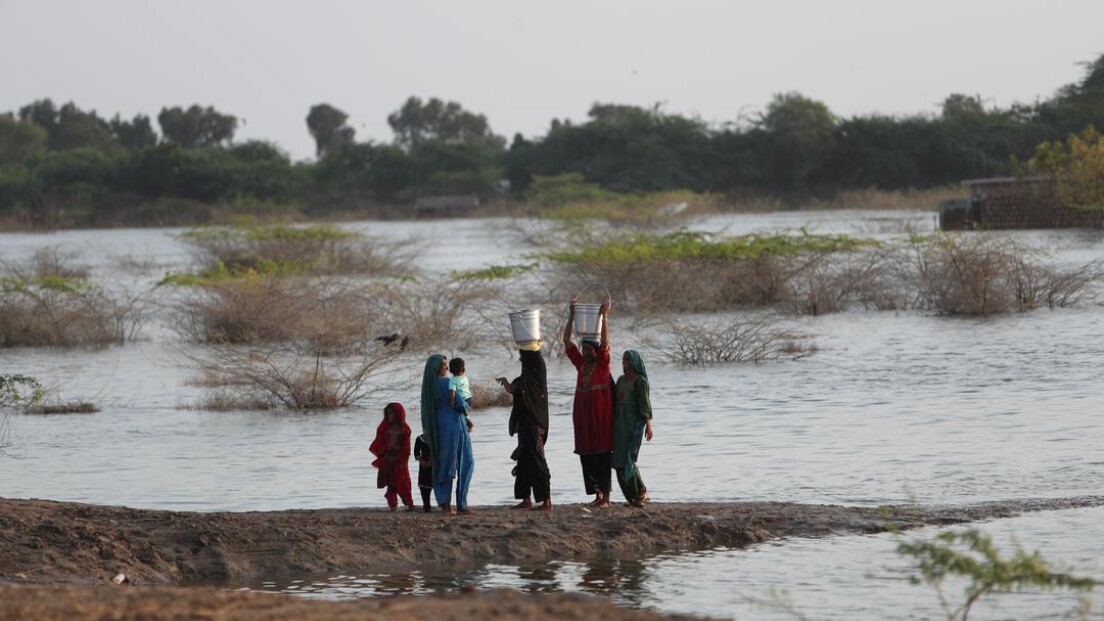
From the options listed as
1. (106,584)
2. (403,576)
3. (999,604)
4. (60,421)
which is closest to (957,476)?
(999,604)

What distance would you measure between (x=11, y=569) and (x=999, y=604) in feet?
19.4

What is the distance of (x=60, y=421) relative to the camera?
65.0 ft

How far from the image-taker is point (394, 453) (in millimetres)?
11672

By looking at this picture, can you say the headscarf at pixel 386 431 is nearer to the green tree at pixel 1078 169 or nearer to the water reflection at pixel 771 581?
the water reflection at pixel 771 581

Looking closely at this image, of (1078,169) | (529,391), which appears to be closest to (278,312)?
(529,391)

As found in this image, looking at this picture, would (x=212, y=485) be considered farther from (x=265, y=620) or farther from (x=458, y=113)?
(x=458, y=113)

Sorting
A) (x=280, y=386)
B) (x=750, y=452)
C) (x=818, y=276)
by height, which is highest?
(x=818, y=276)

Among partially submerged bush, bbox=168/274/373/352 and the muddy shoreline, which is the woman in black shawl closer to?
the muddy shoreline

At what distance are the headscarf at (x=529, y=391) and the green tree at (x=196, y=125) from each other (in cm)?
13675

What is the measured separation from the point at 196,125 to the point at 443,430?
13894 cm

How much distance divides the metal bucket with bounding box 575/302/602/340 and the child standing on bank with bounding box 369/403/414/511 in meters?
1.35

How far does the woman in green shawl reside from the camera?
11.4 meters

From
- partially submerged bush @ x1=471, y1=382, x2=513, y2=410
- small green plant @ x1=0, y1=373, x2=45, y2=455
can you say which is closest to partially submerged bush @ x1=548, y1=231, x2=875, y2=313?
partially submerged bush @ x1=471, y1=382, x2=513, y2=410

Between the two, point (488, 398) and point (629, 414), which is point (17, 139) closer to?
point (488, 398)
